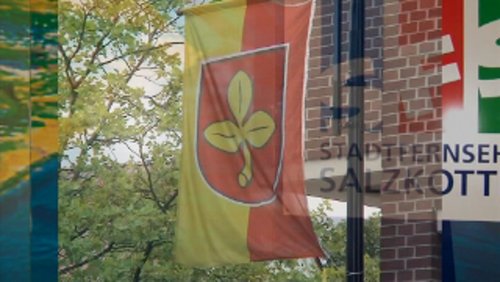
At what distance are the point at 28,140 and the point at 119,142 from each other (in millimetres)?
635

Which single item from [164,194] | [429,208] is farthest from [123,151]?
[429,208]

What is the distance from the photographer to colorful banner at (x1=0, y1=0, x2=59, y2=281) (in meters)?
8.33

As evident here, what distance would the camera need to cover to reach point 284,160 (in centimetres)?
831

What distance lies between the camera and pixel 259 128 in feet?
27.5

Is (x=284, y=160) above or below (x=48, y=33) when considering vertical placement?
below

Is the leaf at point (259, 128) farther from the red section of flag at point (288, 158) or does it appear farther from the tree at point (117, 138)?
the tree at point (117, 138)

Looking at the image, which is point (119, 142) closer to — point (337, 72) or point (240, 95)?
point (240, 95)

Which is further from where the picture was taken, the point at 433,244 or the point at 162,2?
the point at 162,2

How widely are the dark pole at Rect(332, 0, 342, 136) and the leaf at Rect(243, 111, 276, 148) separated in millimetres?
414

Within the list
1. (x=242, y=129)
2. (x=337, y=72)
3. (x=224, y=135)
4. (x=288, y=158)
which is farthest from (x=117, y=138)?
(x=337, y=72)

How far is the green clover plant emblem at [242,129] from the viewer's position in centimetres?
835

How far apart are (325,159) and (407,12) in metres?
1.16

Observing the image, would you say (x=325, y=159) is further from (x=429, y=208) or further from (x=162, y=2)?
(x=162, y=2)

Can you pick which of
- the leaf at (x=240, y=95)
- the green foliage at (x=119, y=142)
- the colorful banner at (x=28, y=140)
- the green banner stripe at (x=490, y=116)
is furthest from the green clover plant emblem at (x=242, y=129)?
the green banner stripe at (x=490, y=116)
